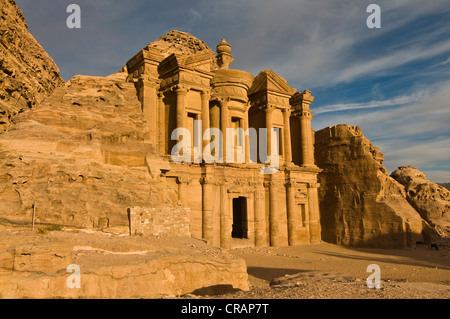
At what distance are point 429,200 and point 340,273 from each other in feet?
84.9

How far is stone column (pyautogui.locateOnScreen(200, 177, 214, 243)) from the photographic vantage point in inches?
798

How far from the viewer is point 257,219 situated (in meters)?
23.1

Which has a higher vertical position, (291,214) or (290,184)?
(290,184)

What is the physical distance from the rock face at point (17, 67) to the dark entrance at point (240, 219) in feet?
45.6

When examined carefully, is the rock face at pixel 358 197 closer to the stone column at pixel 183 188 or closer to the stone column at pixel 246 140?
the stone column at pixel 246 140

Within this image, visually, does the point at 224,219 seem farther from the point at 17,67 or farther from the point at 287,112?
the point at 17,67

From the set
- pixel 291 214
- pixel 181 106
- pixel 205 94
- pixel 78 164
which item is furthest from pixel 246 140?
pixel 78 164

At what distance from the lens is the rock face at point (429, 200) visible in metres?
29.7

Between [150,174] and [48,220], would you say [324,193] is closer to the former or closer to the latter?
[150,174]

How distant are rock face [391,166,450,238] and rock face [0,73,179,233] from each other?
Result: 25.7 metres

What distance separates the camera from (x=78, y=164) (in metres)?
10.6


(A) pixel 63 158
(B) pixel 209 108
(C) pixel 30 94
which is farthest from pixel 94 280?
(B) pixel 209 108

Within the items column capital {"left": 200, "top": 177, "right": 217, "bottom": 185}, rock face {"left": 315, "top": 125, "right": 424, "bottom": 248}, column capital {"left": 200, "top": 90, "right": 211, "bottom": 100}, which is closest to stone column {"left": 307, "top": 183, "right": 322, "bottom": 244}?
rock face {"left": 315, "top": 125, "right": 424, "bottom": 248}

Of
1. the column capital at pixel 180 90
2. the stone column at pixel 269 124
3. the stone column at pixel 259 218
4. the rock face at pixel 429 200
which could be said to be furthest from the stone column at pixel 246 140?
the rock face at pixel 429 200
